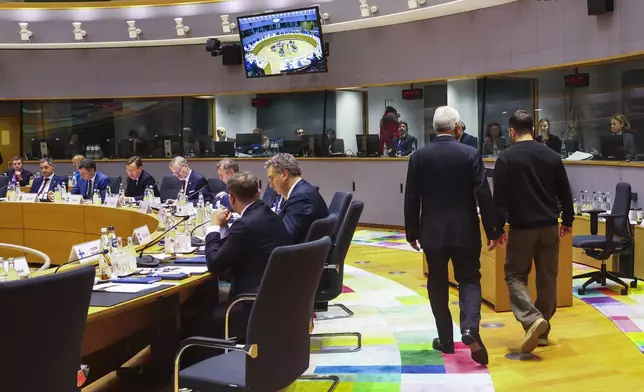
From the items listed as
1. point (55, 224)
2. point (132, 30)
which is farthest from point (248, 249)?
point (132, 30)

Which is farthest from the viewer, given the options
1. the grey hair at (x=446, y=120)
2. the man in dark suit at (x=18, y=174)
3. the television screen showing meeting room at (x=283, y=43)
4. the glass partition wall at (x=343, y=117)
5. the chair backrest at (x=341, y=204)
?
the man in dark suit at (x=18, y=174)

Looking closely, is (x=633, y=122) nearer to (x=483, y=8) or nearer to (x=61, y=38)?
(x=483, y=8)

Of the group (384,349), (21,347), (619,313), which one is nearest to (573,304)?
(619,313)

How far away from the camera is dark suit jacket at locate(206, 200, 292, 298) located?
3.60 m

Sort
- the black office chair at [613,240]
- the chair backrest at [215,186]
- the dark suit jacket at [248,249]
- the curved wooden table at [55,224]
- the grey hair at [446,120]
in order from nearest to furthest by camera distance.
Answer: the dark suit jacket at [248,249], the grey hair at [446,120], the black office chair at [613,240], the curved wooden table at [55,224], the chair backrest at [215,186]

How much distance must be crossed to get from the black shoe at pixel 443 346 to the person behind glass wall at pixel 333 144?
7.13 metres

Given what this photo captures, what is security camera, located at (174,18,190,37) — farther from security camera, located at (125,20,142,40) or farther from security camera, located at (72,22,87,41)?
security camera, located at (72,22,87,41)

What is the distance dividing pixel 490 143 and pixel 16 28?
27.7ft

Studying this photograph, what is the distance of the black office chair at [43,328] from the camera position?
206 cm

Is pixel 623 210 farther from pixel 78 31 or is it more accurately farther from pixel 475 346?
pixel 78 31

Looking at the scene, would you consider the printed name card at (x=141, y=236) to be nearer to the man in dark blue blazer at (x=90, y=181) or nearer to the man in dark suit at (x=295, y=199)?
the man in dark suit at (x=295, y=199)

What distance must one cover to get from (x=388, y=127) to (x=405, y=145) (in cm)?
52

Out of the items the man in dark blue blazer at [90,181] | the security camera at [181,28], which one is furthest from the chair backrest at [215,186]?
the security camera at [181,28]

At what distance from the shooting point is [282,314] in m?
2.86
